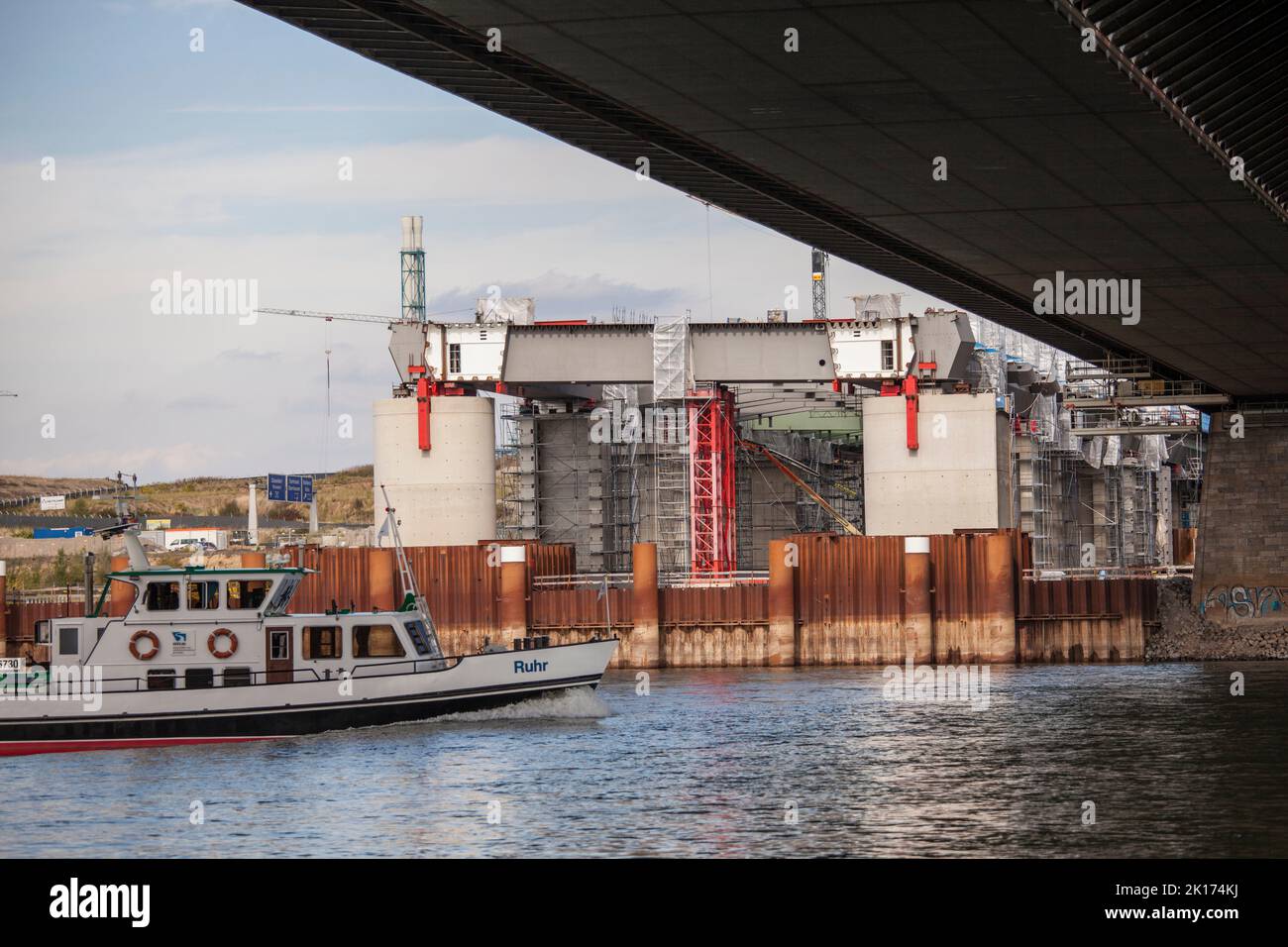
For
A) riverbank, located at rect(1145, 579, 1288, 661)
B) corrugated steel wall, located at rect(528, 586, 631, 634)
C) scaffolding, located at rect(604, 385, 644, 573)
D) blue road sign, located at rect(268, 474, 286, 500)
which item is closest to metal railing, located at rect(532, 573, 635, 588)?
corrugated steel wall, located at rect(528, 586, 631, 634)

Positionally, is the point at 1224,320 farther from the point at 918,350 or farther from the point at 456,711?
the point at 456,711

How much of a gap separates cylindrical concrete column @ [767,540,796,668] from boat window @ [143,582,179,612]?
1145 inches

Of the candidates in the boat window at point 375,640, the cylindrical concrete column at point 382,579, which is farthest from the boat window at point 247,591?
the cylindrical concrete column at point 382,579

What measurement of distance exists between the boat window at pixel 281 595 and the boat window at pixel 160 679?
3.13 metres

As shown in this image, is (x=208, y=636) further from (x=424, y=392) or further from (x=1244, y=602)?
(x=1244, y=602)

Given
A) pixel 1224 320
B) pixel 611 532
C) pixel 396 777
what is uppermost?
pixel 1224 320

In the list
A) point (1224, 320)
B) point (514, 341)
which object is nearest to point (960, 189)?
point (1224, 320)

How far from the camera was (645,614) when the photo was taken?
73.2 meters

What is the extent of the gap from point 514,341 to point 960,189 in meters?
39.2

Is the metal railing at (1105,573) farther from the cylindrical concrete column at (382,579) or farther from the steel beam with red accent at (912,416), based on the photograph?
the cylindrical concrete column at (382,579)

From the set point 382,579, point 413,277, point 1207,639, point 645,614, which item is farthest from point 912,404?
point 413,277

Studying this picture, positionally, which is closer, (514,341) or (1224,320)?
(1224,320)

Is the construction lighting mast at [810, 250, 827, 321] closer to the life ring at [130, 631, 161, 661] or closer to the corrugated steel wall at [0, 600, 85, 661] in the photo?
the corrugated steel wall at [0, 600, 85, 661]

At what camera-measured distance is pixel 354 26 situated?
32.8 meters
